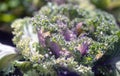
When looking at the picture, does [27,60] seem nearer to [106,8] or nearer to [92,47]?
[92,47]

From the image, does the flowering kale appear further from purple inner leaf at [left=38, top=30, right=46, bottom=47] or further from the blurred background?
the blurred background

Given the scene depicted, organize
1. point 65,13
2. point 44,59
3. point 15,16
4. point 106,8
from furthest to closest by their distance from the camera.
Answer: point 15,16, point 106,8, point 65,13, point 44,59

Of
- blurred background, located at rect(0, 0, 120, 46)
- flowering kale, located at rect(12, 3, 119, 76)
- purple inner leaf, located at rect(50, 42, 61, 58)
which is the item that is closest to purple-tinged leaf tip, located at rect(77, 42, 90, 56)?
flowering kale, located at rect(12, 3, 119, 76)

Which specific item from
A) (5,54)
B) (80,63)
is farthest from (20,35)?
(80,63)

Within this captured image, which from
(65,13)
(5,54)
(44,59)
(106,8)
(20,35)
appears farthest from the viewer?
(106,8)

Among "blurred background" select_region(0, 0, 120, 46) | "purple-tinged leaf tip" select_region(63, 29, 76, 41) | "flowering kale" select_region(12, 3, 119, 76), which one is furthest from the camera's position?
"blurred background" select_region(0, 0, 120, 46)

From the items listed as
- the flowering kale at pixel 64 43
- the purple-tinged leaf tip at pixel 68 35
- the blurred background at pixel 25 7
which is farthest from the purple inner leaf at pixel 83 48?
the blurred background at pixel 25 7

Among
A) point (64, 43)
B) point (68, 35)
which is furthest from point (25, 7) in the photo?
point (64, 43)

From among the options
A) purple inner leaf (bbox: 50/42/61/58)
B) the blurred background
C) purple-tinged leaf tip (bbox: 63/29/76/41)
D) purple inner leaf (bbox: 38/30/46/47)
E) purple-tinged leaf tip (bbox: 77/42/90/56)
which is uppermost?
the blurred background

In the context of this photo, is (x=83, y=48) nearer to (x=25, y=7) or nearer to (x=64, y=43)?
(x=64, y=43)
